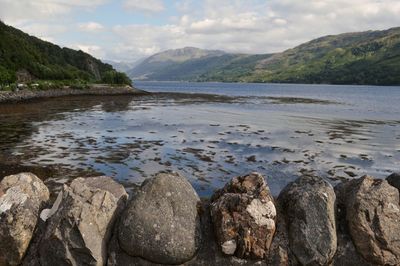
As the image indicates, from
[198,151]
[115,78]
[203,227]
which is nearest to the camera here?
[203,227]

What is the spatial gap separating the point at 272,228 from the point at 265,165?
16319 millimetres

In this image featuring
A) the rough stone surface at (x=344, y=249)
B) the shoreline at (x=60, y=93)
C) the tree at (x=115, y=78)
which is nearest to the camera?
the rough stone surface at (x=344, y=249)

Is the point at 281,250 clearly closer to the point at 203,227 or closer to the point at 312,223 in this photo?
the point at 312,223

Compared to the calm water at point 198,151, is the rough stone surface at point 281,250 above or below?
above

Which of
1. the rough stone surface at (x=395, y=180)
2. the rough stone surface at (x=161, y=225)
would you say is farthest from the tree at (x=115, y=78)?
the rough stone surface at (x=395, y=180)

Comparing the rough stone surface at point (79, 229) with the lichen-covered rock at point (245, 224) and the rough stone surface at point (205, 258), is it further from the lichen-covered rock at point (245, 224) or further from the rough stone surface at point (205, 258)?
the lichen-covered rock at point (245, 224)

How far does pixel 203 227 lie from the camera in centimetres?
973

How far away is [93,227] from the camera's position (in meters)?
9.22

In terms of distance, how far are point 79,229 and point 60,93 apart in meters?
107

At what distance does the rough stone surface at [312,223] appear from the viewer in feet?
30.0

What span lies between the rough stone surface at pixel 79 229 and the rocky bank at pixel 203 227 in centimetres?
2

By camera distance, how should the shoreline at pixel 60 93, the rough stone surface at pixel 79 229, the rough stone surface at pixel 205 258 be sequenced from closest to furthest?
the rough stone surface at pixel 79 229
the rough stone surface at pixel 205 258
the shoreline at pixel 60 93

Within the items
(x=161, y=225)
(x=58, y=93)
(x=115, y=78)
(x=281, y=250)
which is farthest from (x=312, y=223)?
(x=115, y=78)

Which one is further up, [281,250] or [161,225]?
[161,225]
